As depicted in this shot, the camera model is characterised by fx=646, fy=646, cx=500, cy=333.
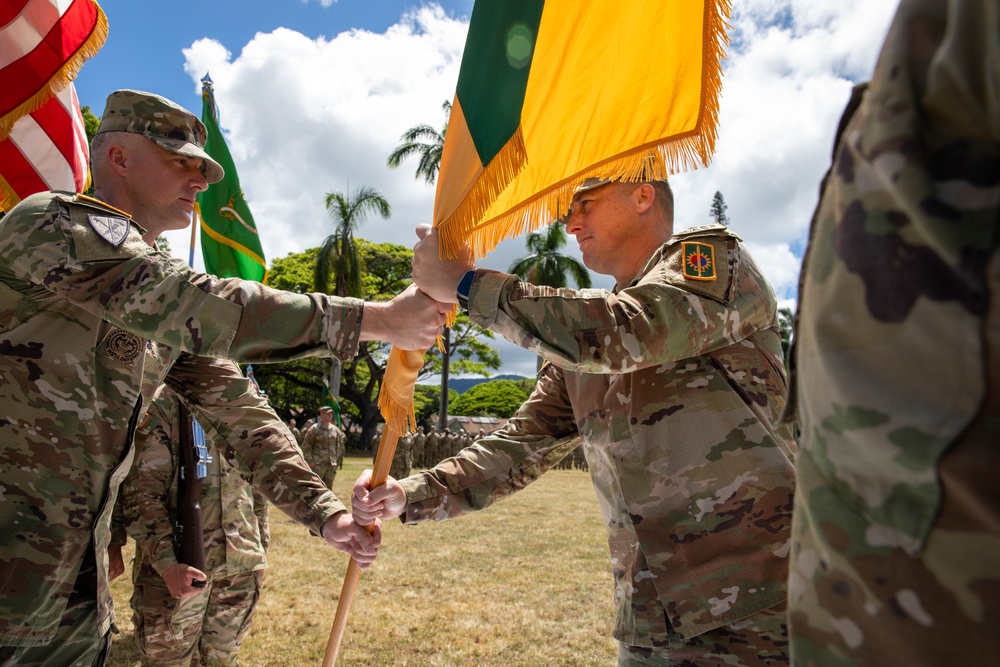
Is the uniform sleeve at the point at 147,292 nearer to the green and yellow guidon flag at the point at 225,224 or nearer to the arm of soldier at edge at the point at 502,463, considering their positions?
the arm of soldier at edge at the point at 502,463

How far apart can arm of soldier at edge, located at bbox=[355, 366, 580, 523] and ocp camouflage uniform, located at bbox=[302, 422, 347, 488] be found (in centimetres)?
1229

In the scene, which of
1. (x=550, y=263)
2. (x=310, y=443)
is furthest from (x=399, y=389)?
(x=550, y=263)

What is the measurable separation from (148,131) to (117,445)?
1313 mm

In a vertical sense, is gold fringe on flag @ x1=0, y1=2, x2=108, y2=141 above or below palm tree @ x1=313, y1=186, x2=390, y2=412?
below

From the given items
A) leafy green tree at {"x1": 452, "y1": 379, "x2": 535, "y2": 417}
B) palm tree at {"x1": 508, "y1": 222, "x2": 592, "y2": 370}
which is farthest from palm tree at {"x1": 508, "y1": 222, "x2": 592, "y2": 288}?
leafy green tree at {"x1": 452, "y1": 379, "x2": 535, "y2": 417}

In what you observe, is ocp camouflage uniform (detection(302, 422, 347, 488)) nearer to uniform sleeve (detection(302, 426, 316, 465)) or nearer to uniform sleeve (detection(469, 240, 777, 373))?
uniform sleeve (detection(302, 426, 316, 465))

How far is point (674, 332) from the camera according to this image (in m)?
1.94

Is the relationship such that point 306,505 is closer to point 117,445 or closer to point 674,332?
point 117,445

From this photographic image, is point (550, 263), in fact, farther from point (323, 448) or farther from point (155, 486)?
point (155, 486)

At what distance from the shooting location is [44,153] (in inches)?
174

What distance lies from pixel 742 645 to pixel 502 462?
1.24m

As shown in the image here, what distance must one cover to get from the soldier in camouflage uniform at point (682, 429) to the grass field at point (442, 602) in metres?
3.66

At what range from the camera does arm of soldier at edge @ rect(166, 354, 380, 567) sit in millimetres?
2887

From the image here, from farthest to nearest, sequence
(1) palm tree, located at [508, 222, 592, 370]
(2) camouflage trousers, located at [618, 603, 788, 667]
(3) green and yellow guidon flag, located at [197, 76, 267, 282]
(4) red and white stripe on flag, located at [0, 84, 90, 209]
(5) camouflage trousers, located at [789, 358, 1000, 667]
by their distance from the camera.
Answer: (1) palm tree, located at [508, 222, 592, 370] < (3) green and yellow guidon flag, located at [197, 76, 267, 282] < (4) red and white stripe on flag, located at [0, 84, 90, 209] < (2) camouflage trousers, located at [618, 603, 788, 667] < (5) camouflage trousers, located at [789, 358, 1000, 667]
